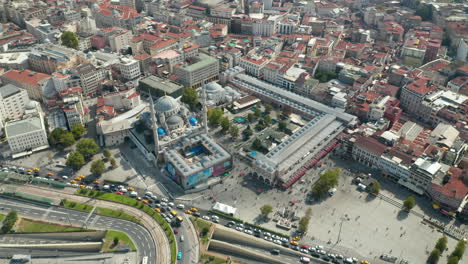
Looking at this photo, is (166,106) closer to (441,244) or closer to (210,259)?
(210,259)

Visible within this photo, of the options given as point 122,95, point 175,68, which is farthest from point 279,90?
point 122,95

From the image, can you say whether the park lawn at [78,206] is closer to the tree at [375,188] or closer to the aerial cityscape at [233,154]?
the aerial cityscape at [233,154]

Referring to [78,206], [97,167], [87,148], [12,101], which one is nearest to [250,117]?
[97,167]

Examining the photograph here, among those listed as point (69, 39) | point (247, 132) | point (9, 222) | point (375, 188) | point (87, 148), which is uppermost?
point (69, 39)

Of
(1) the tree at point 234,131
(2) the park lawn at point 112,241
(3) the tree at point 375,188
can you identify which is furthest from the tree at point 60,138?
(3) the tree at point 375,188

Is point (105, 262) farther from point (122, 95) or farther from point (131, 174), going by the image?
point (122, 95)
